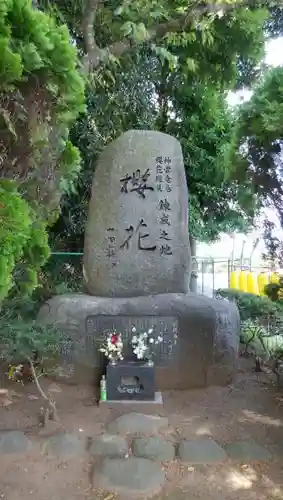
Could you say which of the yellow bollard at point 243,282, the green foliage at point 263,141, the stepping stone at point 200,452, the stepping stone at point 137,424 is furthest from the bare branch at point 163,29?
the yellow bollard at point 243,282

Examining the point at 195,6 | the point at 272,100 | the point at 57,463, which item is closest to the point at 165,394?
the point at 57,463

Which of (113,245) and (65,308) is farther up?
(113,245)

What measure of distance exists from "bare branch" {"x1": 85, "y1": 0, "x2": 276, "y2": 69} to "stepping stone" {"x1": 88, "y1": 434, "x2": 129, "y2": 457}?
3.75m

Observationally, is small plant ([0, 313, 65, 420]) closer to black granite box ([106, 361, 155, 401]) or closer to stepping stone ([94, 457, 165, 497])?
black granite box ([106, 361, 155, 401])

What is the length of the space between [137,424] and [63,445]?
0.63 m

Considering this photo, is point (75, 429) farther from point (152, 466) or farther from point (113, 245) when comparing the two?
point (113, 245)

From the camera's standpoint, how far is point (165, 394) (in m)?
4.44

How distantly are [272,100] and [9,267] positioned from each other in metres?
2.35

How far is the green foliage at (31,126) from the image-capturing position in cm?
183

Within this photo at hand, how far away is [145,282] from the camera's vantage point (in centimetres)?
500

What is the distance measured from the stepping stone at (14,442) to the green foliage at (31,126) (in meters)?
1.32

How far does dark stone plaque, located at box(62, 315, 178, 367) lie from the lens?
4539 millimetres

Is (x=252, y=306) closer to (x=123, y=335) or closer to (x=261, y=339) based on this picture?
(x=261, y=339)

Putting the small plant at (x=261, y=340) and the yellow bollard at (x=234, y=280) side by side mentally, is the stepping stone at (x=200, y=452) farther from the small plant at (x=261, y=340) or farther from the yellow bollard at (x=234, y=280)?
the yellow bollard at (x=234, y=280)
